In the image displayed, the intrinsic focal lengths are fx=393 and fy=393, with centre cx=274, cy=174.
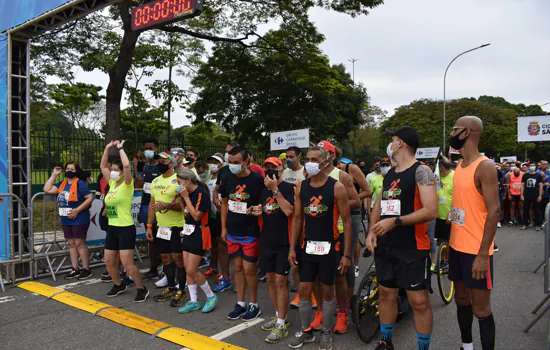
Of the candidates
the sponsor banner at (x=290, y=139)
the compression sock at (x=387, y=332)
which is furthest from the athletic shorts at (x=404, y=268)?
the sponsor banner at (x=290, y=139)

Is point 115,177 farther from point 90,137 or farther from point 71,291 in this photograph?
point 90,137

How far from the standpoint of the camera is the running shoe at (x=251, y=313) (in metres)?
4.84

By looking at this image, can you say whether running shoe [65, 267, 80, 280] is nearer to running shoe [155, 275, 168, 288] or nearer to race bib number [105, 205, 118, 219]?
running shoe [155, 275, 168, 288]

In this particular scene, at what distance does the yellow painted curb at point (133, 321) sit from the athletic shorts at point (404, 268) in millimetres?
1719

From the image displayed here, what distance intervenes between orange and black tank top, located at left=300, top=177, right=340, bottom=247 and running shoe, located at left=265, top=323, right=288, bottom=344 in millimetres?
Result: 1084

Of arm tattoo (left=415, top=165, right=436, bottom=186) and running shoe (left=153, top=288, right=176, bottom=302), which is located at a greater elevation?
arm tattoo (left=415, top=165, right=436, bottom=186)

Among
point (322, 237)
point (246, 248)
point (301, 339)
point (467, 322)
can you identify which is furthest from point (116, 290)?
point (467, 322)

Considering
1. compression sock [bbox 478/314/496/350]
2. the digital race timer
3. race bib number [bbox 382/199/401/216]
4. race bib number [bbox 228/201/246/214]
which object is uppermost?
the digital race timer

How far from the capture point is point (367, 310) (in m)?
4.23

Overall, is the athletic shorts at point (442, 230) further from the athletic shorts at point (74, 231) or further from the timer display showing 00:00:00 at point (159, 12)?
the athletic shorts at point (74, 231)

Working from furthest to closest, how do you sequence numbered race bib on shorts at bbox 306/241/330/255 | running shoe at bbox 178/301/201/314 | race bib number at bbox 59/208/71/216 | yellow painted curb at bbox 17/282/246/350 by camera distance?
race bib number at bbox 59/208/71/216 < running shoe at bbox 178/301/201/314 < yellow painted curb at bbox 17/282/246/350 < numbered race bib on shorts at bbox 306/241/330/255

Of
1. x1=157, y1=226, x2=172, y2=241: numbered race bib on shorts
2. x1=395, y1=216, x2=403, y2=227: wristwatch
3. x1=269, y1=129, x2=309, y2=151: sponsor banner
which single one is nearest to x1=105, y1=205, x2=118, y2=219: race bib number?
x1=157, y1=226, x2=172, y2=241: numbered race bib on shorts

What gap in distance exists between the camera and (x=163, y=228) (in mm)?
5543

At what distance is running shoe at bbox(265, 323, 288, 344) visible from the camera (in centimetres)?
417
